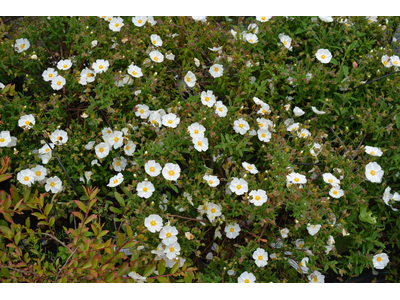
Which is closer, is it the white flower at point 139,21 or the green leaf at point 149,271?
Answer: the green leaf at point 149,271

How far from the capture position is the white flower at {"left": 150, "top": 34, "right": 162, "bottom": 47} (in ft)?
9.87

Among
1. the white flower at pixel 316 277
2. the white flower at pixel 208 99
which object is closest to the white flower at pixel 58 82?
the white flower at pixel 208 99

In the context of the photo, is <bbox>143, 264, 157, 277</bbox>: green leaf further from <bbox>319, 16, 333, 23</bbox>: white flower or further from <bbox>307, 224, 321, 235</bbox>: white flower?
<bbox>319, 16, 333, 23</bbox>: white flower

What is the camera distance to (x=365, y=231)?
2.61m

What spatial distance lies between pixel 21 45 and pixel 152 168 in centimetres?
174

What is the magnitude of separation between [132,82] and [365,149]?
190 cm

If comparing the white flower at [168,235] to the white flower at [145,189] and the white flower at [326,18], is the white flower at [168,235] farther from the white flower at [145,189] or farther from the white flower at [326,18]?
the white flower at [326,18]

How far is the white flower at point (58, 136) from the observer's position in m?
2.65

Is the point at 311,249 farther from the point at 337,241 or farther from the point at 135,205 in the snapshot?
the point at 135,205

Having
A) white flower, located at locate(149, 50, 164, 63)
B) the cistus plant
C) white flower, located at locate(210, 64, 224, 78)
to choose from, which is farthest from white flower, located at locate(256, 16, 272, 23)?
white flower, located at locate(149, 50, 164, 63)

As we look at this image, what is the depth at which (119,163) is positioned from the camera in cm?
270

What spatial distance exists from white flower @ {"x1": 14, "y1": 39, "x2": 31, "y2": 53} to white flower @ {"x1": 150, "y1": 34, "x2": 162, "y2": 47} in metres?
1.11

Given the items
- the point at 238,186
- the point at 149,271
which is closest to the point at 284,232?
the point at 238,186

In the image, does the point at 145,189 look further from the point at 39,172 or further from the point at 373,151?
the point at 373,151
